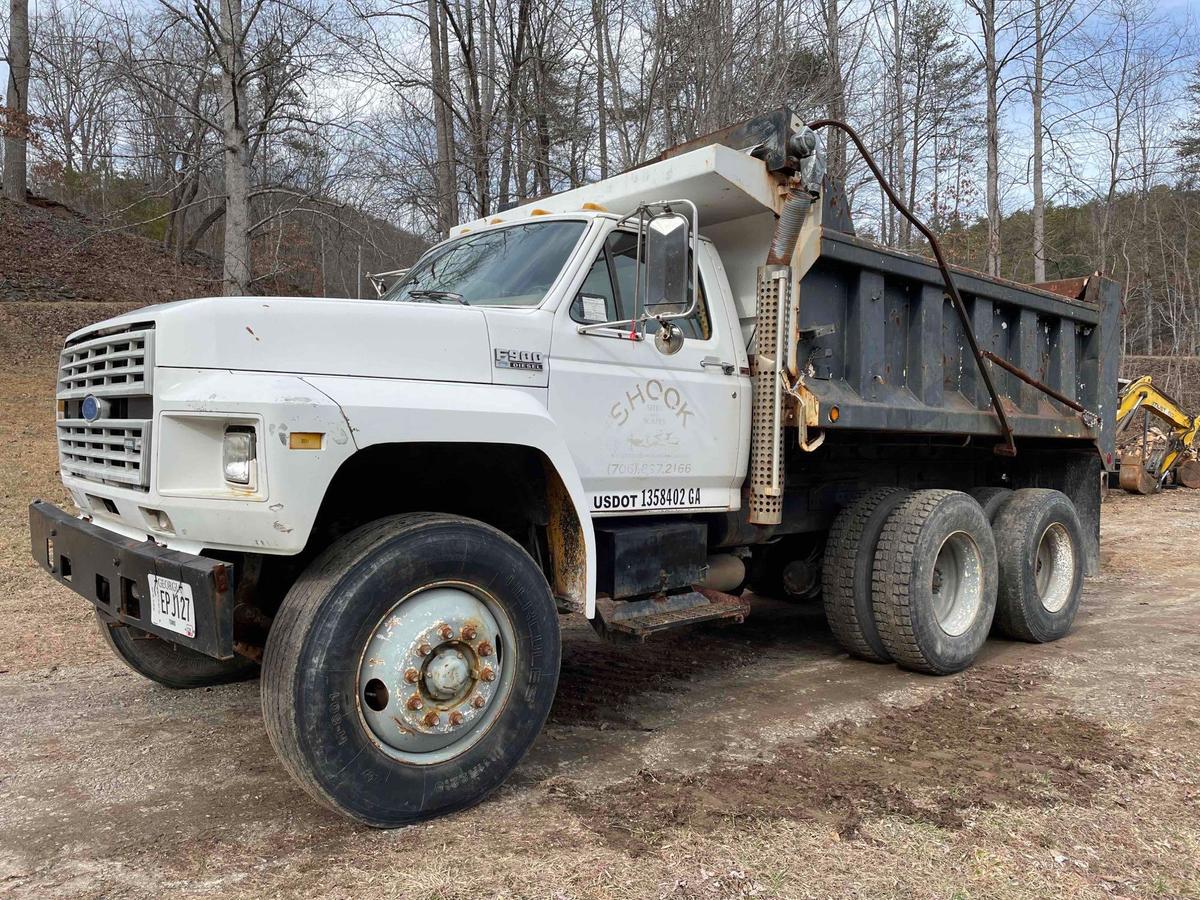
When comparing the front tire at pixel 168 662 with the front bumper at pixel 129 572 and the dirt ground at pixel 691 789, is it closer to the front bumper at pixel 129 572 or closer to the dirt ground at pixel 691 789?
the dirt ground at pixel 691 789

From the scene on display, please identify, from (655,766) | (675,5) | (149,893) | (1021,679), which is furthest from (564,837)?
(675,5)

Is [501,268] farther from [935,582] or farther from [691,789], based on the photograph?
[935,582]

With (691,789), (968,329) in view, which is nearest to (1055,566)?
(968,329)

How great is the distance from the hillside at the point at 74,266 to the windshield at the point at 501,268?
54.1 ft

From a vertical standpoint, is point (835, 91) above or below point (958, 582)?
above

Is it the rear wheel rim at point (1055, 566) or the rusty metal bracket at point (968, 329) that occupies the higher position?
the rusty metal bracket at point (968, 329)

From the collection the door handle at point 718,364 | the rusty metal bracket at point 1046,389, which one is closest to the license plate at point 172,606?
the door handle at point 718,364

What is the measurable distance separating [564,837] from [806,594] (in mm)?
4005

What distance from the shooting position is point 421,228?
44.7 ft

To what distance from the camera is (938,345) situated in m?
5.75

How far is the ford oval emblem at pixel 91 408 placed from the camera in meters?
3.62

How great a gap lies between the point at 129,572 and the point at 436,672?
1.19 m

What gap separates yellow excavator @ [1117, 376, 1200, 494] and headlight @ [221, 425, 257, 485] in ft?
47.5

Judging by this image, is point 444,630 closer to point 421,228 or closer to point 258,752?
point 258,752
